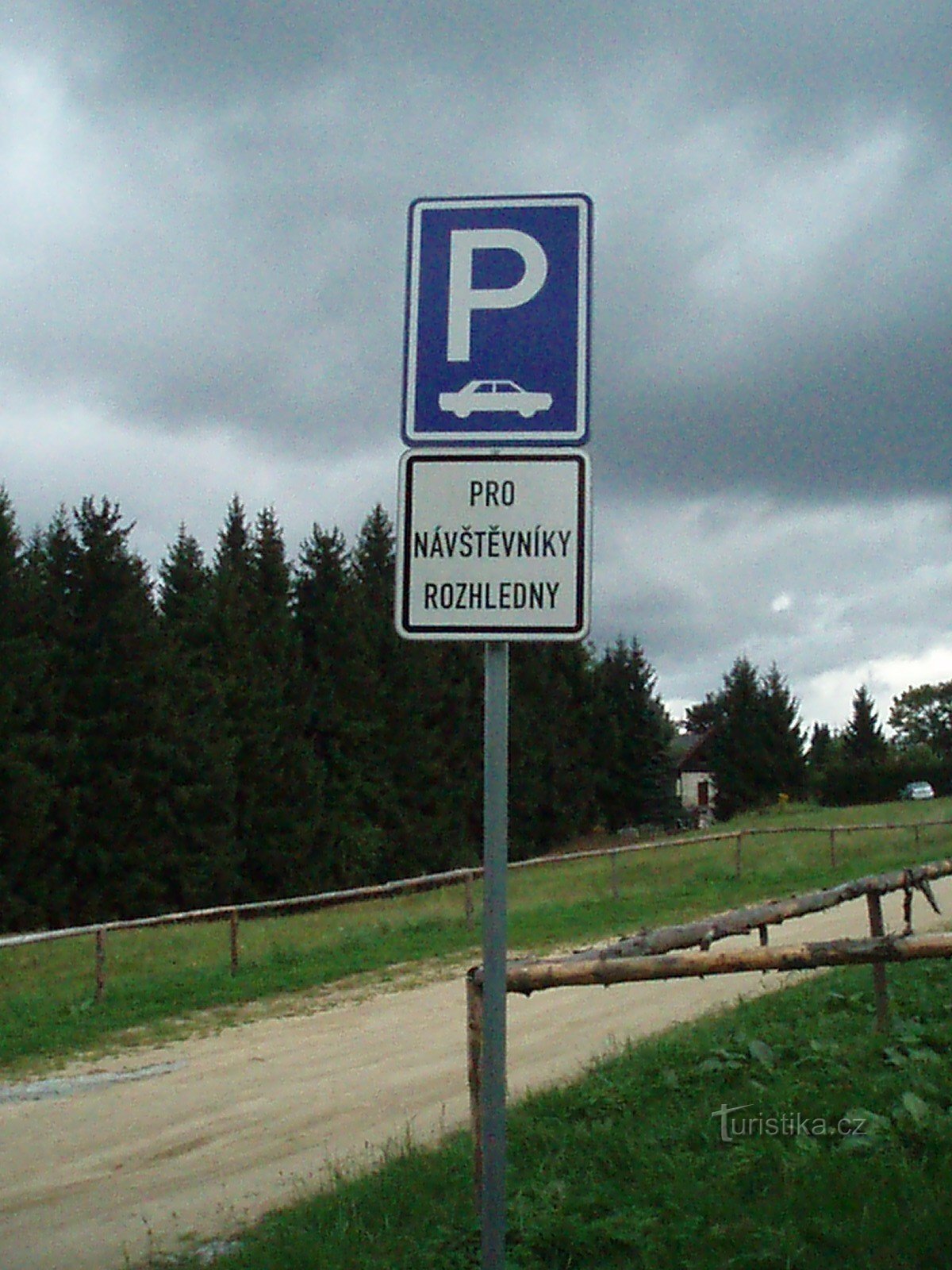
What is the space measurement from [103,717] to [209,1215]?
3839cm

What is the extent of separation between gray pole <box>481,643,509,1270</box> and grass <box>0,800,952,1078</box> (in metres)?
8.98

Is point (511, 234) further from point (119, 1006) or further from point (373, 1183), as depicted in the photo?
point (119, 1006)

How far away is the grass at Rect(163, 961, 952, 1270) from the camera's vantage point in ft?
14.4

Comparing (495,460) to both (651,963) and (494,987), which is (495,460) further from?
(651,963)

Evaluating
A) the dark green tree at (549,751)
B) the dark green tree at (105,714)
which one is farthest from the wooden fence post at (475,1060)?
the dark green tree at (549,751)

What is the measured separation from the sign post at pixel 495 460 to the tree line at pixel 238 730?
3836 centimetres

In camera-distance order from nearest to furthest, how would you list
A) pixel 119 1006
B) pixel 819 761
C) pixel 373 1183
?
pixel 373 1183 < pixel 119 1006 < pixel 819 761

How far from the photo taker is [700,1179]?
511 centimetres

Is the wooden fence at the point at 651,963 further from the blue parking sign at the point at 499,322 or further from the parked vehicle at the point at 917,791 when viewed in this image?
the parked vehicle at the point at 917,791

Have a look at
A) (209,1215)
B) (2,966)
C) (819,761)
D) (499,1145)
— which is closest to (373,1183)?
(209,1215)

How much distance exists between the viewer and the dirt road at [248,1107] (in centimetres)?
643

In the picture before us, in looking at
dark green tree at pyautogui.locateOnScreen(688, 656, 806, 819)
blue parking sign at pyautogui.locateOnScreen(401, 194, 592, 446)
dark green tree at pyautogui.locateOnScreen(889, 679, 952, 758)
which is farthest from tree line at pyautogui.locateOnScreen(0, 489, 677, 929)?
dark green tree at pyautogui.locateOnScreen(889, 679, 952, 758)

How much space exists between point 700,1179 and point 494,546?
3.02 metres

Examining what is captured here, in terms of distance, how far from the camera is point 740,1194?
16.0 feet
